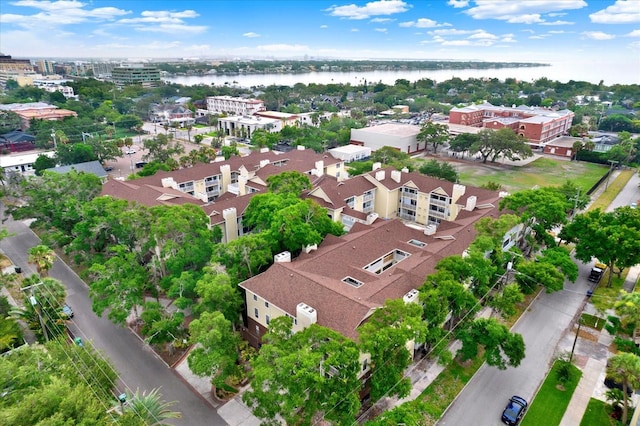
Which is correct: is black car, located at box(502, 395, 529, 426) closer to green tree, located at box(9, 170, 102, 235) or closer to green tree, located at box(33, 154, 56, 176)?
green tree, located at box(9, 170, 102, 235)

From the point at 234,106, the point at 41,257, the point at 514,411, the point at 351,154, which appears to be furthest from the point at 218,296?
the point at 234,106

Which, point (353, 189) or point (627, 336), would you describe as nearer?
point (627, 336)

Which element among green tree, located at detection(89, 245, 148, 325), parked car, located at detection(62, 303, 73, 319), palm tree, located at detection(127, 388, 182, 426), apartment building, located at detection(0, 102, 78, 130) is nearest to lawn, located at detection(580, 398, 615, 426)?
palm tree, located at detection(127, 388, 182, 426)

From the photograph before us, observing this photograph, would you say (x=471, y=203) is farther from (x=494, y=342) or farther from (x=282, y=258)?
(x=282, y=258)

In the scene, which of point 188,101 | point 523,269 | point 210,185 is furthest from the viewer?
point 188,101

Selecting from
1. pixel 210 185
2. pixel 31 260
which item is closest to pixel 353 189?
pixel 210 185

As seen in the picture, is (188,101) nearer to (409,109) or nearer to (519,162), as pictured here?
(409,109)
